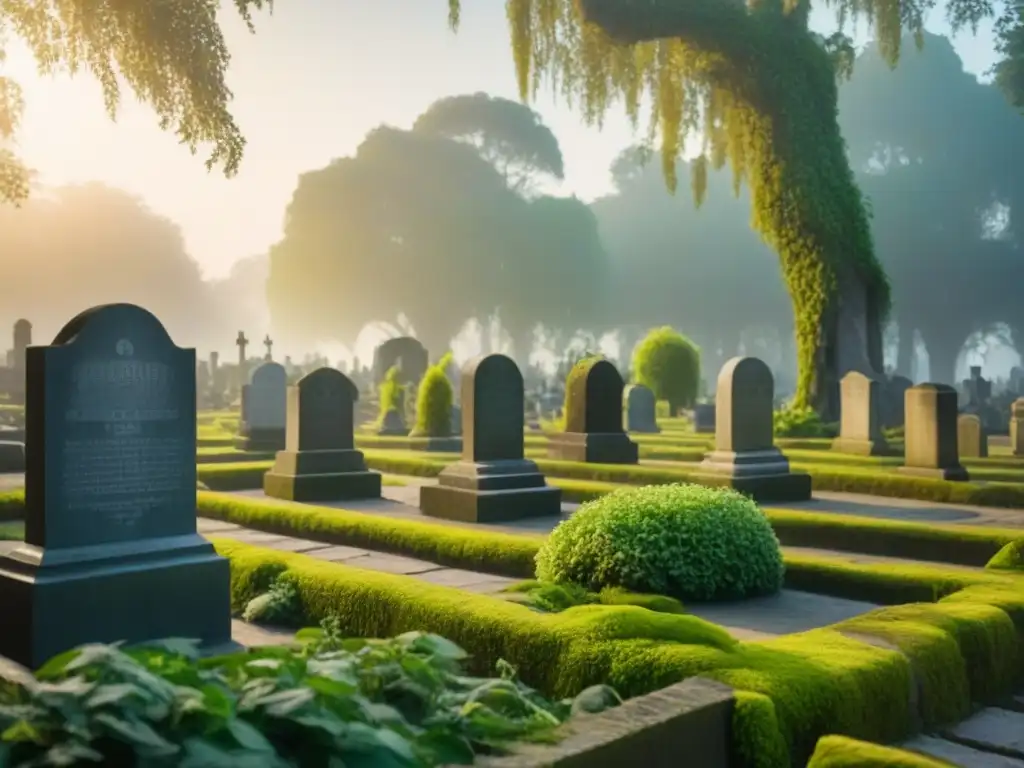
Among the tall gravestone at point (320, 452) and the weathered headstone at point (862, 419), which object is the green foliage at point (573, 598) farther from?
the weathered headstone at point (862, 419)

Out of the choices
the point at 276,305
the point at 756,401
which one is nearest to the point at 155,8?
the point at 756,401

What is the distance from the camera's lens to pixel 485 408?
12.3 m

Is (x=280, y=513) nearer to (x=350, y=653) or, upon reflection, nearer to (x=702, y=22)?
(x=350, y=653)

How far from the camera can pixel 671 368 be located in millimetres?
36781

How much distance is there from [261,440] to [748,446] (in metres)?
12.2

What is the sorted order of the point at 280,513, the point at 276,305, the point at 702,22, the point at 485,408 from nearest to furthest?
1. the point at 280,513
2. the point at 485,408
3. the point at 702,22
4. the point at 276,305

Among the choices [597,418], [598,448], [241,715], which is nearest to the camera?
[241,715]

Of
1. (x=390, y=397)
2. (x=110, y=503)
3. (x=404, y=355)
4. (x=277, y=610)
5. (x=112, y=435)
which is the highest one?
(x=404, y=355)

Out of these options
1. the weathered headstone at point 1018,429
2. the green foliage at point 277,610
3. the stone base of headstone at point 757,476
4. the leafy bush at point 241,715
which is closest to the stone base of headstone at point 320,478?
the stone base of headstone at point 757,476

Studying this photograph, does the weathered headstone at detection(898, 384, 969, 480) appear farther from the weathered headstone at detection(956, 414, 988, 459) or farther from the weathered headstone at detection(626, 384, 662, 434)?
the weathered headstone at detection(626, 384, 662, 434)

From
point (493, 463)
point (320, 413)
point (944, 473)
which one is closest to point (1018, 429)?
point (944, 473)

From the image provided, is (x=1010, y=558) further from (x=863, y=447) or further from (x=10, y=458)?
(x=10, y=458)

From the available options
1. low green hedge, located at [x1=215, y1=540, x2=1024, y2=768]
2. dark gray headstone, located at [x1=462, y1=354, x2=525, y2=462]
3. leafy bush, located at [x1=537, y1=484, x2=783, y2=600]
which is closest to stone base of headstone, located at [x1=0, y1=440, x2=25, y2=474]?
dark gray headstone, located at [x1=462, y1=354, x2=525, y2=462]

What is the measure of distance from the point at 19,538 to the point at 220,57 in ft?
54.8
